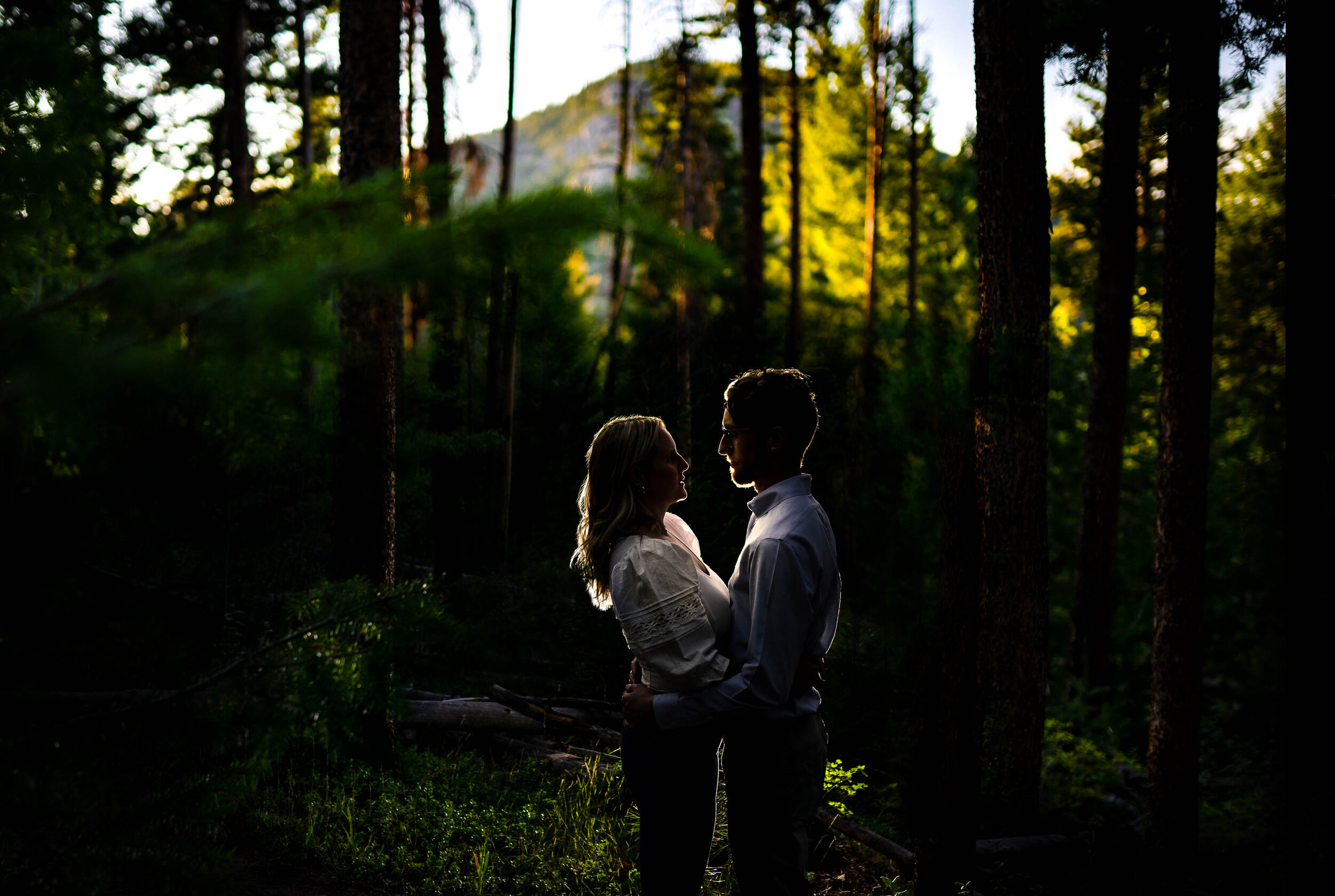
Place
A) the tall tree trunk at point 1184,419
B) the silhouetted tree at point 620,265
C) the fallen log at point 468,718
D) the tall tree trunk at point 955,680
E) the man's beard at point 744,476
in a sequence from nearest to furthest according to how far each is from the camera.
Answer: the man's beard at point 744,476 < the tall tree trunk at point 955,680 < the fallen log at point 468,718 < the tall tree trunk at point 1184,419 < the silhouetted tree at point 620,265

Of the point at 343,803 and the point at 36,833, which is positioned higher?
the point at 36,833

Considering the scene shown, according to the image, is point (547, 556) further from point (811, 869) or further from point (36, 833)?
point (36, 833)

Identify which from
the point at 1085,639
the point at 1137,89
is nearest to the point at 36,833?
the point at 1137,89

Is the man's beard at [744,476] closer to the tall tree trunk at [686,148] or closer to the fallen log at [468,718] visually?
the fallen log at [468,718]

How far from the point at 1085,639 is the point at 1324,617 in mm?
7799

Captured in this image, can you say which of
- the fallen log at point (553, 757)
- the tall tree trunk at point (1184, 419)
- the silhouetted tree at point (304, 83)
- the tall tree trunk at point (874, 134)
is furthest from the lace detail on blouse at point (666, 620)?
the tall tree trunk at point (874, 134)

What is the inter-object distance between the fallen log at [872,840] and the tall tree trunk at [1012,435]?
161 centimetres

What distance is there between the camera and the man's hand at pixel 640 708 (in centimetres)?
284

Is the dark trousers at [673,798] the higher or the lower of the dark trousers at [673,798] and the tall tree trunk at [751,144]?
the lower

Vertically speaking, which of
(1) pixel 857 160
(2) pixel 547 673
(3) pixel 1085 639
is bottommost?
(3) pixel 1085 639

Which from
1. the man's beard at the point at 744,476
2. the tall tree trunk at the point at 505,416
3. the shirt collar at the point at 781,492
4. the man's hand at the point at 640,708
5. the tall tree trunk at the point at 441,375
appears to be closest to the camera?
the man's hand at the point at 640,708

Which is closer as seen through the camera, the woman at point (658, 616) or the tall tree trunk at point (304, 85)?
the woman at point (658, 616)

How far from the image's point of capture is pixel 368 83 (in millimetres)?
6645

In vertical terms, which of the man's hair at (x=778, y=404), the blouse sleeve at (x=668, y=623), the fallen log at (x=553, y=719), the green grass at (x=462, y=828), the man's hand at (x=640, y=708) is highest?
the man's hair at (x=778, y=404)
